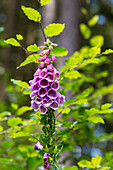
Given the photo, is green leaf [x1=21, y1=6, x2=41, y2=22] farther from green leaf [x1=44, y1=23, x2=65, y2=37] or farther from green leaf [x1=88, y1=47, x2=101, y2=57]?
green leaf [x1=88, y1=47, x2=101, y2=57]

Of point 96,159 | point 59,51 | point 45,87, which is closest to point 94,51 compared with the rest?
point 59,51

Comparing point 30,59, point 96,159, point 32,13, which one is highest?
point 32,13

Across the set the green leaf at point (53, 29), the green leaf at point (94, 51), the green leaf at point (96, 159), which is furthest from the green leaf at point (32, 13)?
the green leaf at point (96, 159)

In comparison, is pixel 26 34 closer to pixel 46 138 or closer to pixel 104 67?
pixel 104 67

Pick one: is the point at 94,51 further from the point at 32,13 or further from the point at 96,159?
the point at 96,159

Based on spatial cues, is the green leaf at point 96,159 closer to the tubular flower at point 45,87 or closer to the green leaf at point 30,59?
the tubular flower at point 45,87

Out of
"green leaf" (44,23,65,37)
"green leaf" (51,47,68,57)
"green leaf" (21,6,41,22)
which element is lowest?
"green leaf" (51,47,68,57)

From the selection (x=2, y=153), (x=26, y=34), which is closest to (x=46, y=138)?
(x=2, y=153)

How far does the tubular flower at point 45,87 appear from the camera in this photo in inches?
29.0

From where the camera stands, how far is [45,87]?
74cm

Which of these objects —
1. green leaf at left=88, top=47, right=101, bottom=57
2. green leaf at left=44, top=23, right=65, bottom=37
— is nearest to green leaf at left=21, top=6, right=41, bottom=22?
green leaf at left=44, top=23, right=65, bottom=37

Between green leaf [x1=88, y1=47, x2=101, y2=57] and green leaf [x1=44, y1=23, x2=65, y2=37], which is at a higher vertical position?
green leaf [x1=44, y1=23, x2=65, y2=37]

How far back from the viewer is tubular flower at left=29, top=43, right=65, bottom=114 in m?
0.74

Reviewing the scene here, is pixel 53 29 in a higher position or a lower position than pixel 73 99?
higher
